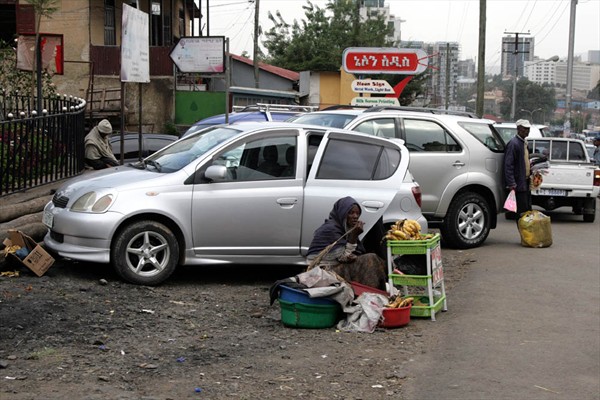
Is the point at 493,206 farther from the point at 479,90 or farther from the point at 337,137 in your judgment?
the point at 479,90

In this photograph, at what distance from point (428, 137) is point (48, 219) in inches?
241

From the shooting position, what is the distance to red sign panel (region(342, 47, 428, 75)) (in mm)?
28203

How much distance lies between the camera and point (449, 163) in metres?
13.0

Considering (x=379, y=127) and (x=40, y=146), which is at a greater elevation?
(x=379, y=127)

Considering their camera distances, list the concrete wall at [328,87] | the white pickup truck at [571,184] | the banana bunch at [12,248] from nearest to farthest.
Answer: the banana bunch at [12,248] → the white pickup truck at [571,184] → the concrete wall at [328,87]

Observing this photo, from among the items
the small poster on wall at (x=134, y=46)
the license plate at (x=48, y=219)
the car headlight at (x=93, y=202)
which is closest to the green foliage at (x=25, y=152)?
the small poster on wall at (x=134, y=46)

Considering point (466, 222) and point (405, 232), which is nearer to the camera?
point (405, 232)

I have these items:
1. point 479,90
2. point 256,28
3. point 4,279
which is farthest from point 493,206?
point 256,28

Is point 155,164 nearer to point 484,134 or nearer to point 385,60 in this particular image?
point 484,134

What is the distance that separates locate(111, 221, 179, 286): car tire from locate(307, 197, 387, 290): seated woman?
160cm

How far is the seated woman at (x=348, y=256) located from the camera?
8.41m

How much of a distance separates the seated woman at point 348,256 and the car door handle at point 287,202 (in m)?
1.03

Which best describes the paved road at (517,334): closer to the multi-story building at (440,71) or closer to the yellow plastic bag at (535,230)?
the yellow plastic bag at (535,230)

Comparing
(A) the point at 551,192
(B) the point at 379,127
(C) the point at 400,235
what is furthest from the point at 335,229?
(A) the point at 551,192
